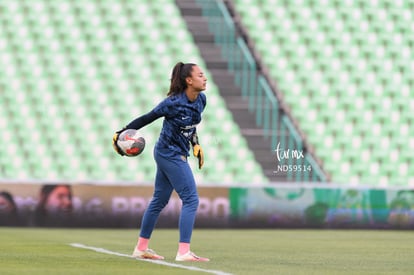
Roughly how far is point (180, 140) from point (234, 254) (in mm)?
1717

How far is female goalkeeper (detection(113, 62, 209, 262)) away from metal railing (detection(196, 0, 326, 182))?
11202mm

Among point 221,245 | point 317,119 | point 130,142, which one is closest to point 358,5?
point 317,119

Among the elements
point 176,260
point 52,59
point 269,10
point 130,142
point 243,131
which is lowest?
point 176,260

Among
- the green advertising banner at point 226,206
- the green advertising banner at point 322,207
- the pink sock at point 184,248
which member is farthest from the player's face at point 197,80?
the green advertising banner at point 322,207

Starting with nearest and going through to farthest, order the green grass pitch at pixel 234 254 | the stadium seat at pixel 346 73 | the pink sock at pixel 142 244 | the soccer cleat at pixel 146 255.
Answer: the green grass pitch at pixel 234 254 → the soccer cleat at pixel 146 255 → the pink sock at pixel 142 244 → the stadium seat at pixel 346 73

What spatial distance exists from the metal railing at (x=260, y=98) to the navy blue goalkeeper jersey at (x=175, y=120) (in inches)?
444

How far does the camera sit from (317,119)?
22203mm

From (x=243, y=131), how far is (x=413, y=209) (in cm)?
413

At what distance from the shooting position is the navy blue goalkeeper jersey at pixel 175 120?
30.3 feet

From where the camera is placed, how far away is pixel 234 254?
10.5 metres

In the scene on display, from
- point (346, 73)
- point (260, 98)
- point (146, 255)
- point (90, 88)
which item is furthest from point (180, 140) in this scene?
point (346, 73)

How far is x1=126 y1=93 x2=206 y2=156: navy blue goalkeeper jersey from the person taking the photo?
9.23 m

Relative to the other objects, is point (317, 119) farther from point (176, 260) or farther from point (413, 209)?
point (176, 260)

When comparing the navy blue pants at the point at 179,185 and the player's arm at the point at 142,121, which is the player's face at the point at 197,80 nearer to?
the player's arm at the point at 142,121
